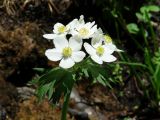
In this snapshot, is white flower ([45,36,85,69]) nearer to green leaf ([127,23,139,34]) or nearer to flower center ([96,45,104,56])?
flower center ([96,45,104,56])

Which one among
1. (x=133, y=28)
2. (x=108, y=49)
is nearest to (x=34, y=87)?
(x=133, y=28)

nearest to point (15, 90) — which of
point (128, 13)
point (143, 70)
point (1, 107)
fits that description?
point (1, 107)

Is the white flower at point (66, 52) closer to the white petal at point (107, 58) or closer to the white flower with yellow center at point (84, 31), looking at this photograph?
the white flower with yellow center at point (84, 31)

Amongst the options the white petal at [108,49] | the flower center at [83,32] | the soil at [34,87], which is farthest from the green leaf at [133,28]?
the flower center at [83,32]

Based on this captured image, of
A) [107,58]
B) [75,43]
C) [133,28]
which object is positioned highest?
[133,28]

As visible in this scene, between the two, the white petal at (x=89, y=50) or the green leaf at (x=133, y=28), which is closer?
the white petal at (x=89, y=50)

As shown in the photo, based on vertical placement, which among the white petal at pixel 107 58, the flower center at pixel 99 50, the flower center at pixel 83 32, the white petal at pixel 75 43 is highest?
the flower center at pixel 83 32

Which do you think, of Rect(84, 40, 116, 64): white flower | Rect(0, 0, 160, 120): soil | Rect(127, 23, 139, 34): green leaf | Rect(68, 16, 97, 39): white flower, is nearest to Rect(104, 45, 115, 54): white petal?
Rect(84, 40, 116, 64): white flower

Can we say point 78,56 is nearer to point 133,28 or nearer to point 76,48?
point 76,48
